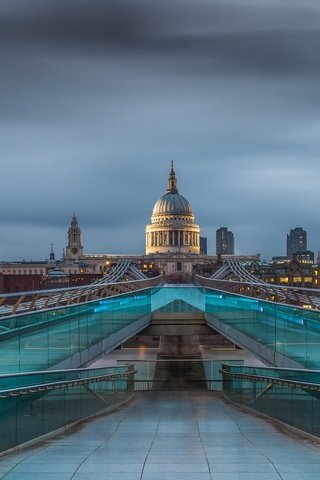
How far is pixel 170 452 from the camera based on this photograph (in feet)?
31.8

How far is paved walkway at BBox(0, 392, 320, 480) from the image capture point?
7.75 m

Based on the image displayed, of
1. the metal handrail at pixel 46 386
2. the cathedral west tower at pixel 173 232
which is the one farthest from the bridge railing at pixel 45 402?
the cathedral west tower at pixel 173 232

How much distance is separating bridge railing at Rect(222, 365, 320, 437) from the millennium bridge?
3cm

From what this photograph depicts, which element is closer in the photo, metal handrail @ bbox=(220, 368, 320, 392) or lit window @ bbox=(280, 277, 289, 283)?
metal handrail @ bbox=(220, 368, 320, 392)

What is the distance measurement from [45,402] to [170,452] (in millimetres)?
3012

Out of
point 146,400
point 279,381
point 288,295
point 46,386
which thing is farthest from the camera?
point 146,400

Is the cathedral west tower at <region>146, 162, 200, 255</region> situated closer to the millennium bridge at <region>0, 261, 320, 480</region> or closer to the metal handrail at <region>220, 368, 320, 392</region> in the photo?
the millennium bridge at <region>0, 261, 320, 480</region>

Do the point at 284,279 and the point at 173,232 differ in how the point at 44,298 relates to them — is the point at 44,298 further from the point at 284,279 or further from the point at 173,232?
the point at 173,232

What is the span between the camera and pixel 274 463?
8398 millimetres

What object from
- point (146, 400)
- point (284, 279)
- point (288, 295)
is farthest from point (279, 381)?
point (284, 279)

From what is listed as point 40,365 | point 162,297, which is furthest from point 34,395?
point 162,297

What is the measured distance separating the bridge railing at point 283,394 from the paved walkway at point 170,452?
44 centimetres

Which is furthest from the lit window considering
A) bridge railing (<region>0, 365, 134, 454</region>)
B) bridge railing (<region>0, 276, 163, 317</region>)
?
bridge railing (<region>0, 365, 134, 454</region>)

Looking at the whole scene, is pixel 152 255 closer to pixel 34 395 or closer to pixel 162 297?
pixel 162 297
